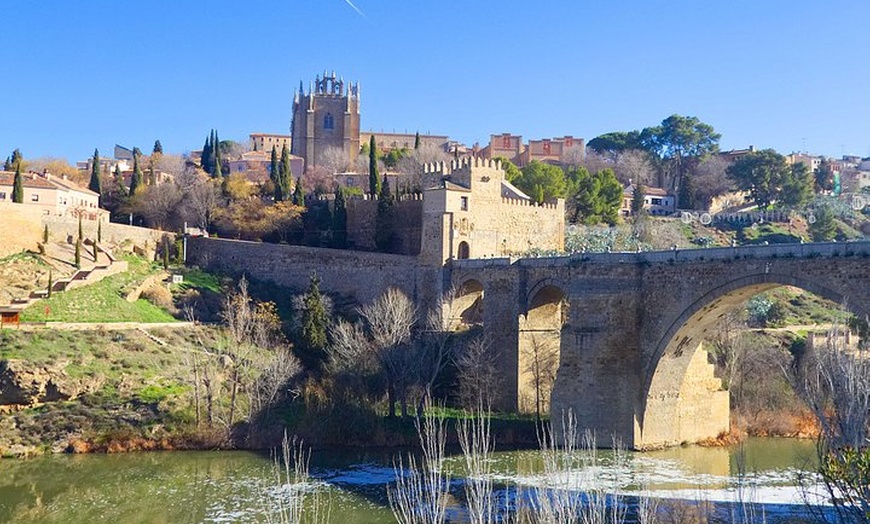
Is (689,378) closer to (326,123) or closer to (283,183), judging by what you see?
(283,183)

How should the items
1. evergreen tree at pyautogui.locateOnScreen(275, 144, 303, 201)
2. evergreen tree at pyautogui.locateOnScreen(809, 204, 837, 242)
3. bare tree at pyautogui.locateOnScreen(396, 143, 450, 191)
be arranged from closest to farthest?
1. evergreen tree at pyautogui.locateOnScreen(275, 144, 303, 201)
2. bare tree at pyautogui.locateOnScreen(396, 143, 450, 191)
3. evergreen tree at pyautogui.locateOnScreen(809, 204, 837, 242)

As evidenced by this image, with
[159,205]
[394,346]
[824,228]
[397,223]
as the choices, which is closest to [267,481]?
[394,346]

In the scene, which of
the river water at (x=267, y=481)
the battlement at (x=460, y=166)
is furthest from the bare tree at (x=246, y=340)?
the battlement at (x=460, y=166)

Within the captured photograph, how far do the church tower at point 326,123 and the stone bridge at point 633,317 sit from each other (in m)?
40.2

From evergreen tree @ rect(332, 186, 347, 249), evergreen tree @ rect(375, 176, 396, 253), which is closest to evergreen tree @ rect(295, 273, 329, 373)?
evergreen tree @ rect(375, 176, 396, 253)

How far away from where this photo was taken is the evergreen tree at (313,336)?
111 ft

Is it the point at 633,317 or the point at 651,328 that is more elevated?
the point at 633,317

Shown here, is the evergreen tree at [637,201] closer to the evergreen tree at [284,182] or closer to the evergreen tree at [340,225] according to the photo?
the evergreen tree at [284,182]

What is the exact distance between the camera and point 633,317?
93.8ft

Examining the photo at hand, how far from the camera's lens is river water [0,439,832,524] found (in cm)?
2183

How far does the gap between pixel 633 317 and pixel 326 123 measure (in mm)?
51024

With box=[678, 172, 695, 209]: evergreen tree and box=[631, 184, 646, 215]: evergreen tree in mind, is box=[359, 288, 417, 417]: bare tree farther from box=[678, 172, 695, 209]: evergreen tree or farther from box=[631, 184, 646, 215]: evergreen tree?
box=[678, 172, 695, 209]: evergreen tree

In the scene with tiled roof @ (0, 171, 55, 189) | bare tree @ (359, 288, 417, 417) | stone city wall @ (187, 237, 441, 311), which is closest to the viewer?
bare tree @ (359, 288, 417, 417)

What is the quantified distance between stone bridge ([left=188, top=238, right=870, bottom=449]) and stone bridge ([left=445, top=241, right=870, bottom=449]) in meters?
0.03
